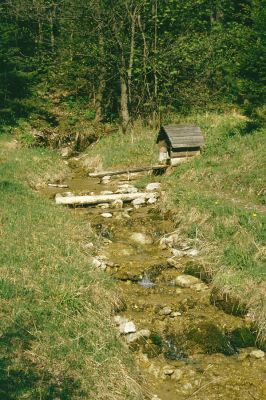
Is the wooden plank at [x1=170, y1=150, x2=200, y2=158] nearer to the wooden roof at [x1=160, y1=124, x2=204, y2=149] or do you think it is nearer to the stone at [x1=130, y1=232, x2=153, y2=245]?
the wooden roof at [x1=160, y1=124, x2=204, y2=149]

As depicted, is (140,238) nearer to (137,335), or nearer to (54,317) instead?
(137,335)

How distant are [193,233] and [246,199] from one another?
2.23m

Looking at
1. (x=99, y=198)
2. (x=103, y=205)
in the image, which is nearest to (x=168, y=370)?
(x=103, y=205)

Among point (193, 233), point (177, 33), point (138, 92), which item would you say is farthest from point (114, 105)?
point (193, 233)

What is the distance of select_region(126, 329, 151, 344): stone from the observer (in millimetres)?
6552

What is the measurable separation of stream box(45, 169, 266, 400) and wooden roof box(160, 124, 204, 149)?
16.8ft

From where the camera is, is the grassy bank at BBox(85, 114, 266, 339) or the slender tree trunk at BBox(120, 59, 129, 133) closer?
the grassy bank at BBox(85, 114, 266, 339)

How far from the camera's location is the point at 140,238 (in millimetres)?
10305

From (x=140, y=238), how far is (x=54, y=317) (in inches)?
Result: 172

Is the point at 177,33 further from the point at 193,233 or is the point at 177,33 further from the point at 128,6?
the point at 193,233

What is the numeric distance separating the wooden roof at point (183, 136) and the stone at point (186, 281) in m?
7.59

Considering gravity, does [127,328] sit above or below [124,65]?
below

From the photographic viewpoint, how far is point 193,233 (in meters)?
9.95

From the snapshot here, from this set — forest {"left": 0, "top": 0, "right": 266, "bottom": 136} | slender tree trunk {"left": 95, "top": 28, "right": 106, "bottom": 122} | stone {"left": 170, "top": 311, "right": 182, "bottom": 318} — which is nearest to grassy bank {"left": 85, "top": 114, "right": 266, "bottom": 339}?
stone {"left": 170, "top": 311, "right": 182, "bottom": 318}
